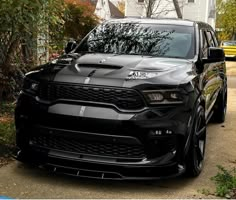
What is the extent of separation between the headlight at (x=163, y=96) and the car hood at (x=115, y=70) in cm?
9

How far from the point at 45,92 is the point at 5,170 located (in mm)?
1102

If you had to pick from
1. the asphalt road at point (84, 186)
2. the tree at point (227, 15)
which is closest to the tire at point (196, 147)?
the asphalt road at point (84, 186)

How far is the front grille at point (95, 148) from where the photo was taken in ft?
13.7

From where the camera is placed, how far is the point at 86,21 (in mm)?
17641

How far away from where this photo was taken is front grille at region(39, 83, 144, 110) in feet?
13.6

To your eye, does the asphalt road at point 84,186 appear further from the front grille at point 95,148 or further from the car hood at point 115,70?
the car hood at point 115,70

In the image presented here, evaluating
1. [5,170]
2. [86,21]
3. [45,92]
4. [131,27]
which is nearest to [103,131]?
[45,92]

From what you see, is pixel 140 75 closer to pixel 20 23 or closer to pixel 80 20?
pixel 20 23

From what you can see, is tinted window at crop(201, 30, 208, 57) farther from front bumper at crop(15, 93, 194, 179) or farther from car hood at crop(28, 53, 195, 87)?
front bumper at crop(15, 93, 194, 179)

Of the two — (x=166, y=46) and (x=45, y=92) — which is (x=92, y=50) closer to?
(x=166, y=46)

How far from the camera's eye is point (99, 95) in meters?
4.20

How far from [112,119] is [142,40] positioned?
6.23 feet

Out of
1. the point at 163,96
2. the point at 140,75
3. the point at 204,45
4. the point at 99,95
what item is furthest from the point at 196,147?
the point at 204,45

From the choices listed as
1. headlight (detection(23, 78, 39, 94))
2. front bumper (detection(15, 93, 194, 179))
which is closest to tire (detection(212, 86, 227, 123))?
front bumper (detection(15, 93, 194, 179))
